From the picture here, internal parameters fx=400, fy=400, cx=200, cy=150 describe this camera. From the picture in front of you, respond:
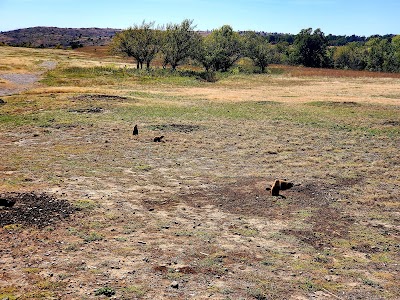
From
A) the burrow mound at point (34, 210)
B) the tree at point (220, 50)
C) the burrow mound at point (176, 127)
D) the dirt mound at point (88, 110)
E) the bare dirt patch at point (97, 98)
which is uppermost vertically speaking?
the tree at point (220, 50)

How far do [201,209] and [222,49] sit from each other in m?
64.0

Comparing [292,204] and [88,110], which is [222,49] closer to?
[88,110]

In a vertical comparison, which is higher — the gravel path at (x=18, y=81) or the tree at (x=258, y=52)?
the tree at (x=258, y=52)

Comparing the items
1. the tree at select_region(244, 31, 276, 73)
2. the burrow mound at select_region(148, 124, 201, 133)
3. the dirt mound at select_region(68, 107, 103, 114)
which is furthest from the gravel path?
the tree at select_region(244, 31, 276, 73)

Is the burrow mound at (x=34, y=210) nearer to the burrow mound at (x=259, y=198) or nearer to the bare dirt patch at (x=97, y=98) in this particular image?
the burrow mound at (x=259, y=198)

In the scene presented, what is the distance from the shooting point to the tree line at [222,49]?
69.4 m

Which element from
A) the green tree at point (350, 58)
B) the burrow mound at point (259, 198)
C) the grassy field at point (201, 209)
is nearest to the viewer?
the grassy field at point (201, 209)

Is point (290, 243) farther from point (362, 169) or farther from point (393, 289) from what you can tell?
point (362, 169)

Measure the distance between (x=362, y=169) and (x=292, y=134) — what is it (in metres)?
6.90

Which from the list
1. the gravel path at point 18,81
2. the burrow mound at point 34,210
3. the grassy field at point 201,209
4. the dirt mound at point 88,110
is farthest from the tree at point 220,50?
the burrow mound at point 34,210

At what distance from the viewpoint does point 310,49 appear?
10525 cm

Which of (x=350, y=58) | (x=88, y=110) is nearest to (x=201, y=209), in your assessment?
(x=88, y=110)

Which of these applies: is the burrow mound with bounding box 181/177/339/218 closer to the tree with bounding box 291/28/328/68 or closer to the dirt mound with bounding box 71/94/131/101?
the dirt mound with bounding box 71/94/131/101

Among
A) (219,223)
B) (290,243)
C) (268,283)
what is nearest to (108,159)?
(219,223)
